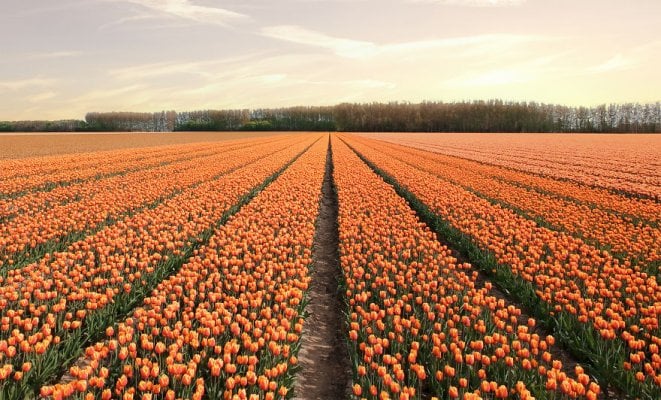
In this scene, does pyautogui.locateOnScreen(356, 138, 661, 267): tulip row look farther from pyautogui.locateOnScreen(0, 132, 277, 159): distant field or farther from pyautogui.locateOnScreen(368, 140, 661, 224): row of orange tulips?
pyautogui.locateOnScreen(0, 132, 277, 159): distant field

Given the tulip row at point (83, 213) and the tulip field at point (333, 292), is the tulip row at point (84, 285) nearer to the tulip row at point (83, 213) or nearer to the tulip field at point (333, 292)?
the tulip field at point (333, 292)

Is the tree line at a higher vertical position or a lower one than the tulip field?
higher

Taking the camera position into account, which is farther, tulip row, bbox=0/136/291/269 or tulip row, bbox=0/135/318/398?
tulip row, bbox=0/136/291/269

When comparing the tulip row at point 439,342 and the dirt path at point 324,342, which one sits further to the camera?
the dirt path at point 324,342

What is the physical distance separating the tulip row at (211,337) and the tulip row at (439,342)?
861 millimetres

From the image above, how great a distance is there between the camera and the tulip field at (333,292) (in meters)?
4.21

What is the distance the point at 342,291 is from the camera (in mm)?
7348

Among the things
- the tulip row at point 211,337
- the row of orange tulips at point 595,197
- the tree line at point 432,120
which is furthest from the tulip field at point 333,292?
the tree line at point 432,120

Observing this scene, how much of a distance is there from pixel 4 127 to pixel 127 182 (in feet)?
568

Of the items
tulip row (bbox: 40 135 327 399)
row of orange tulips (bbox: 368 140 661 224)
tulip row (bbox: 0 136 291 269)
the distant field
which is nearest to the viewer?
tulip row (bbox: 40 135 327 399)

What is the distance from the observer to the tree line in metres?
141

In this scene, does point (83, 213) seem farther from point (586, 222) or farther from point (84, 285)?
point (586, 222)

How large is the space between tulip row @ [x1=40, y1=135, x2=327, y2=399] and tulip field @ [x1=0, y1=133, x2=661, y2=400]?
30 millimetres

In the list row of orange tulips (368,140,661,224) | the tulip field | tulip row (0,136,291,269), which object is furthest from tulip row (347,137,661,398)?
tulip row (0,136,291,269)
